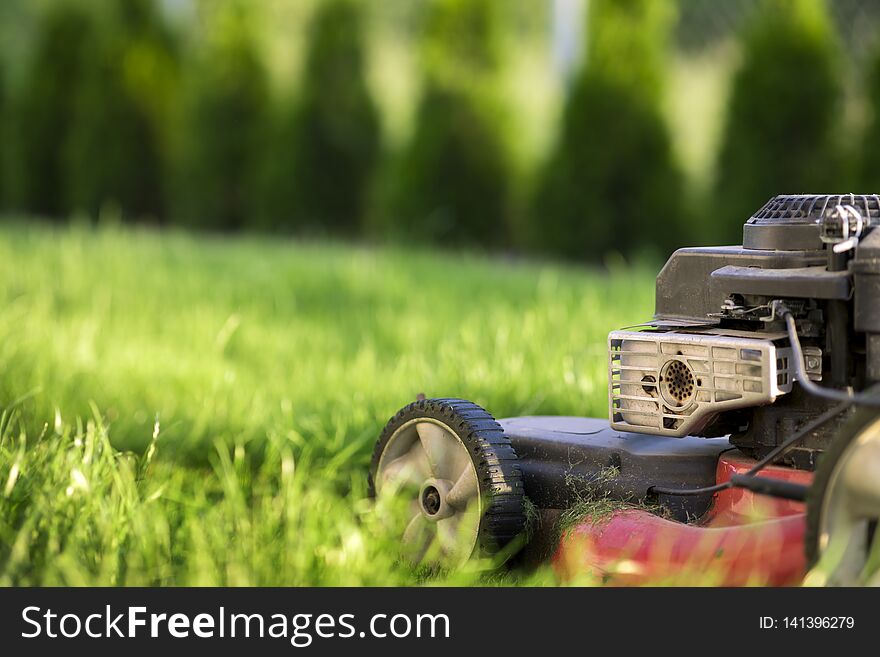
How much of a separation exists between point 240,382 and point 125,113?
9.41 meters

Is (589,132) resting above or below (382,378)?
above

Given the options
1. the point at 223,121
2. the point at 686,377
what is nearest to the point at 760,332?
the point at 686,377

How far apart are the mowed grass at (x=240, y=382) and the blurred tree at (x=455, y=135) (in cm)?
201

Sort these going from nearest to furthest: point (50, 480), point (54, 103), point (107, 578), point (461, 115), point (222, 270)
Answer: point (107, 578)
point (50, 480)
point (222, 270)
point (461, 115)
point (54, 103)

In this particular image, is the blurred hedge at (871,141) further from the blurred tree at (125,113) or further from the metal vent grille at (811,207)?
→ the blurred tree at (125,113)

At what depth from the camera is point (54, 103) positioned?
13844mm

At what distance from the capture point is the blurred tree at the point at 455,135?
10586 mm

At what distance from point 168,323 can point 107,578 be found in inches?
133

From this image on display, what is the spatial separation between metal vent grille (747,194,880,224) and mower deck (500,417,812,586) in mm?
547

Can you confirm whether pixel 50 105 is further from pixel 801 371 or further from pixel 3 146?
pixel 801 371

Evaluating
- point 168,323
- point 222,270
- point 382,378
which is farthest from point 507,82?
point 382,378

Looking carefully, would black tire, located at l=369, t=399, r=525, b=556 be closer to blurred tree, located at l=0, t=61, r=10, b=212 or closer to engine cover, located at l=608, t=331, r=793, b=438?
engine cover, located at l=608, t=331, r=793, b=438

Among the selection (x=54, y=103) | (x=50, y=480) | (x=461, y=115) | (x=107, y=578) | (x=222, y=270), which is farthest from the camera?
(x=54, y=103)

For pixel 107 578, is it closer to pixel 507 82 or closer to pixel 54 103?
pixel 507 82
